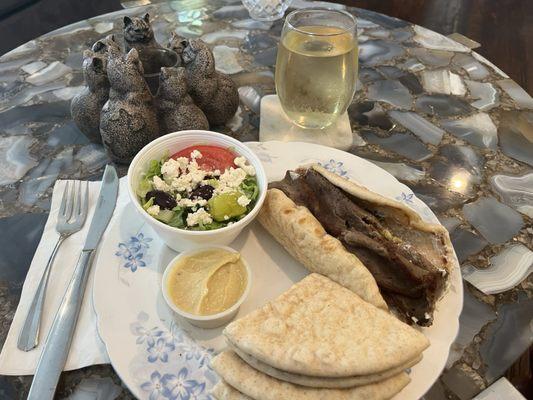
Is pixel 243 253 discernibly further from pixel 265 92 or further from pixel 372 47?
pixel 372 47

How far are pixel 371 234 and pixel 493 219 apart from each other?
2.03ft

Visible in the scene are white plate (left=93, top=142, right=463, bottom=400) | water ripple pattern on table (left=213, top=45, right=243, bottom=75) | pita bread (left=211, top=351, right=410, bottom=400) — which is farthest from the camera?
water ripple pattern on table (left=213, top=45, right=243, bottom=75)

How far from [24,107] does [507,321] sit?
7.67 feet

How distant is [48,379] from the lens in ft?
4.45

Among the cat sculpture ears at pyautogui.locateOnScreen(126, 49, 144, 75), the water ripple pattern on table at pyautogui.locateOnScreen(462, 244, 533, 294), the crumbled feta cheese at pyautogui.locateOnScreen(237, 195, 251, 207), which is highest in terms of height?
the cat sculpture ears at pyautogui.locateOnScreen(126, 49, 144, 75)

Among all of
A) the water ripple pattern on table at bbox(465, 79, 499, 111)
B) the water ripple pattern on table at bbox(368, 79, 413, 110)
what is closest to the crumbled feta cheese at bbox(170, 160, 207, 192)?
the water ripple pattern on table at bbox(368, 79, 413, 110)

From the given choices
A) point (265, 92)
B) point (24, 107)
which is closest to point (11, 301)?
point (24, 107)

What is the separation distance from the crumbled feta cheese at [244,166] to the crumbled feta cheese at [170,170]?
22 centimetres

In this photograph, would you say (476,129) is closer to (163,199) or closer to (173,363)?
(163,199)

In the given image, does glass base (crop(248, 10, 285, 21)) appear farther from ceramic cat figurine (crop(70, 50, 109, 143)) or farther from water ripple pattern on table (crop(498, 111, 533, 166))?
water ripple pattern on table (crop(498, 111, 533, 166))

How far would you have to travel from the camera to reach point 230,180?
175cm

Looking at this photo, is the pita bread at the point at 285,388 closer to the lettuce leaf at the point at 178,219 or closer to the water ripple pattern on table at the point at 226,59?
the lettuce leaf at the point at 178,219

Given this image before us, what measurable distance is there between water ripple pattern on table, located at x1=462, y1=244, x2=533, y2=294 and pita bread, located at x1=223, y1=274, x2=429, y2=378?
1.56ft

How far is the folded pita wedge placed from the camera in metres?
1.50
